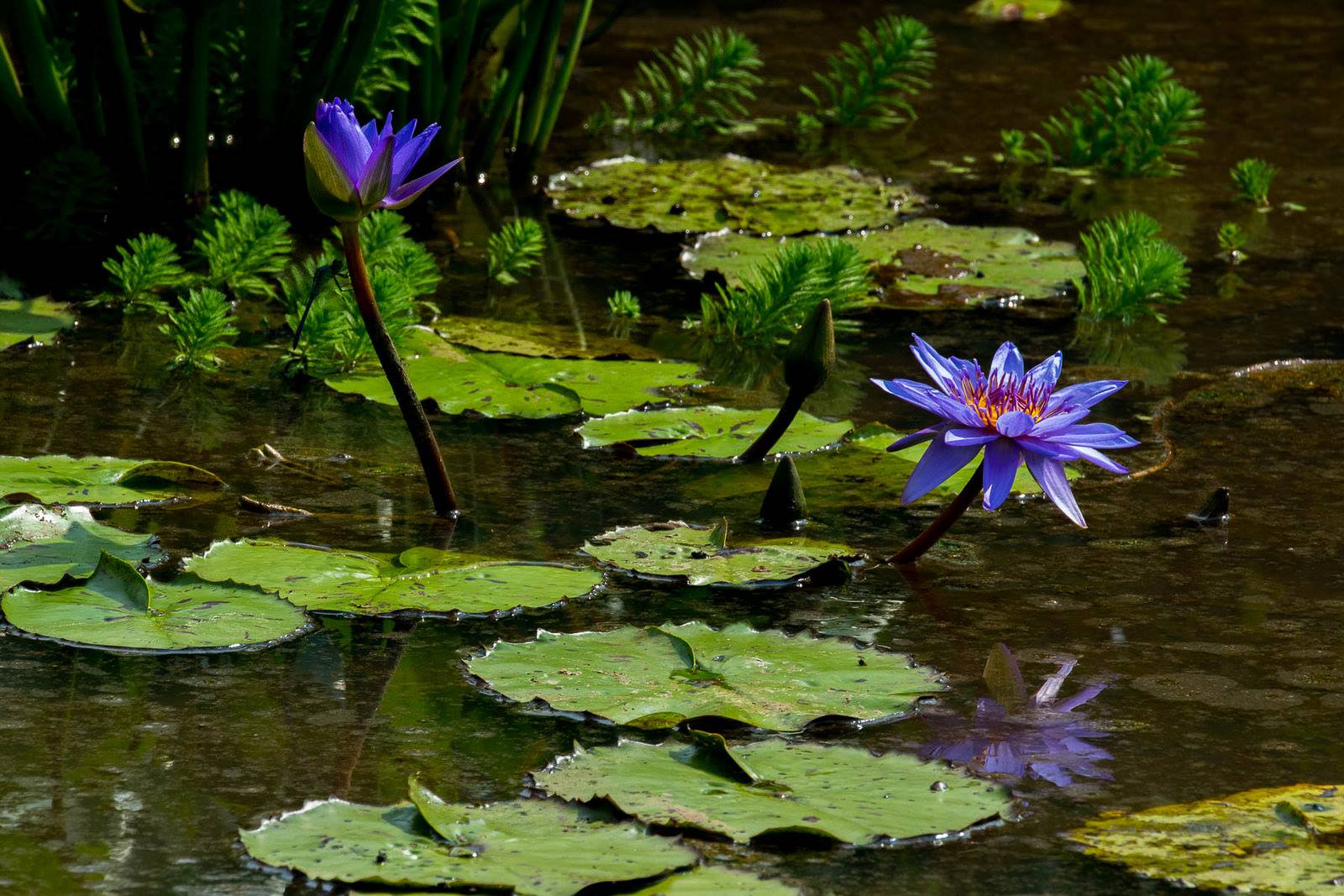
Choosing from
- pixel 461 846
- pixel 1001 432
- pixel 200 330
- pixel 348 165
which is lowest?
pixel 461 846

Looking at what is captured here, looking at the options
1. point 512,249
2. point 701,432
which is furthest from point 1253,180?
point 701,432

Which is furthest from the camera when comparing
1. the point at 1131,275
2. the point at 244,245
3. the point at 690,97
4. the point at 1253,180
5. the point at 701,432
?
the point at 690,97

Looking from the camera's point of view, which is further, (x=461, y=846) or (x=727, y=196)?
(x=727, y=196)

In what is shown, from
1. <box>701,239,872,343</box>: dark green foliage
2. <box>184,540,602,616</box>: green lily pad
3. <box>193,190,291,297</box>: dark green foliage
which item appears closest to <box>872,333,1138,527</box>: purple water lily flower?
<box>184,540,602,616</box>: green lily pad

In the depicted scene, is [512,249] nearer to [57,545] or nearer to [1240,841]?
[57,545]

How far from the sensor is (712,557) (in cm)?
217

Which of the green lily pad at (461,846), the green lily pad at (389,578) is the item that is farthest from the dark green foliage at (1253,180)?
the green lily pad at (461,846)

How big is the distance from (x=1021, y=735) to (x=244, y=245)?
7.05 feet

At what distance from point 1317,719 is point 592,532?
102cm

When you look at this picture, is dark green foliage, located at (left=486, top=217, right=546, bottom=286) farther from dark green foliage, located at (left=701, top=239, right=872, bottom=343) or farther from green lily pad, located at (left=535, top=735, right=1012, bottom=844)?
green lily pad, located at (left=535, top=735, right=1012, bottom=844)

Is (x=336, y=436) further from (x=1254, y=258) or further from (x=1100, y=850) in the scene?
(x=1254, y=258)

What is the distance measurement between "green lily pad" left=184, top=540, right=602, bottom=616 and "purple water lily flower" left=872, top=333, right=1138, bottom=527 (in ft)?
1.57

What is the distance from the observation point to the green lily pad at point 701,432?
265 cm

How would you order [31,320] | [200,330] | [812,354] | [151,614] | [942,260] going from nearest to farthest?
1. [151,614]
2. [812,354]
3. [200,330]
4. [31,320]
5. [942,260]
